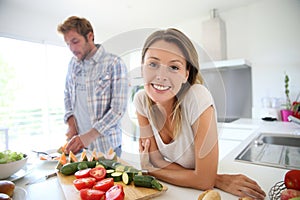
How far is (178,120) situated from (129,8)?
1.82m

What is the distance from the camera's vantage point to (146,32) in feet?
1.56

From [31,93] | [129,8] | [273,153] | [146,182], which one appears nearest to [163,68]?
[146,182]

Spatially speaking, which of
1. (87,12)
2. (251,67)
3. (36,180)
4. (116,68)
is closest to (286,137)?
(251,67)

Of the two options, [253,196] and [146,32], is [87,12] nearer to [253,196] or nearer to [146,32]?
[146,32]

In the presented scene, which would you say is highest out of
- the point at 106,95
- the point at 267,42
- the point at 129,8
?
the point at 129,8

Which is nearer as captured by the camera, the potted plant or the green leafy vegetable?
the green leafy vegetable

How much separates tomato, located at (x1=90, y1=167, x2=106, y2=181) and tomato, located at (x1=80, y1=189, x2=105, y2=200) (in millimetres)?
85

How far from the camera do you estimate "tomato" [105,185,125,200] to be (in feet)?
1.54

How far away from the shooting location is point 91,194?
18.8 inches

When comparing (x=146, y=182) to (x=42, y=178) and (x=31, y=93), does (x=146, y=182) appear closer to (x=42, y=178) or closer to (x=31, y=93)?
(x=42, y=178)

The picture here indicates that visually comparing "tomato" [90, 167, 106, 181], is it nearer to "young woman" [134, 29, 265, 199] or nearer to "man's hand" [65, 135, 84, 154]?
"young woman" [134, 29, 265, 199]

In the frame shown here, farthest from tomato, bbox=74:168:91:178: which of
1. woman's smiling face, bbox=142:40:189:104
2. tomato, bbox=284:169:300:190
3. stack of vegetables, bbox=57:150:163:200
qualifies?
tomato, bbox=284:169:300:190

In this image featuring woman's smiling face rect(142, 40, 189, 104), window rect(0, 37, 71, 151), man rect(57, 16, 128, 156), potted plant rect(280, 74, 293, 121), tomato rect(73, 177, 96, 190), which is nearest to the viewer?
woman's smiling face rect(142, 40, 189, 104)

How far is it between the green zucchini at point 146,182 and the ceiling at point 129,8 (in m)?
1.65
